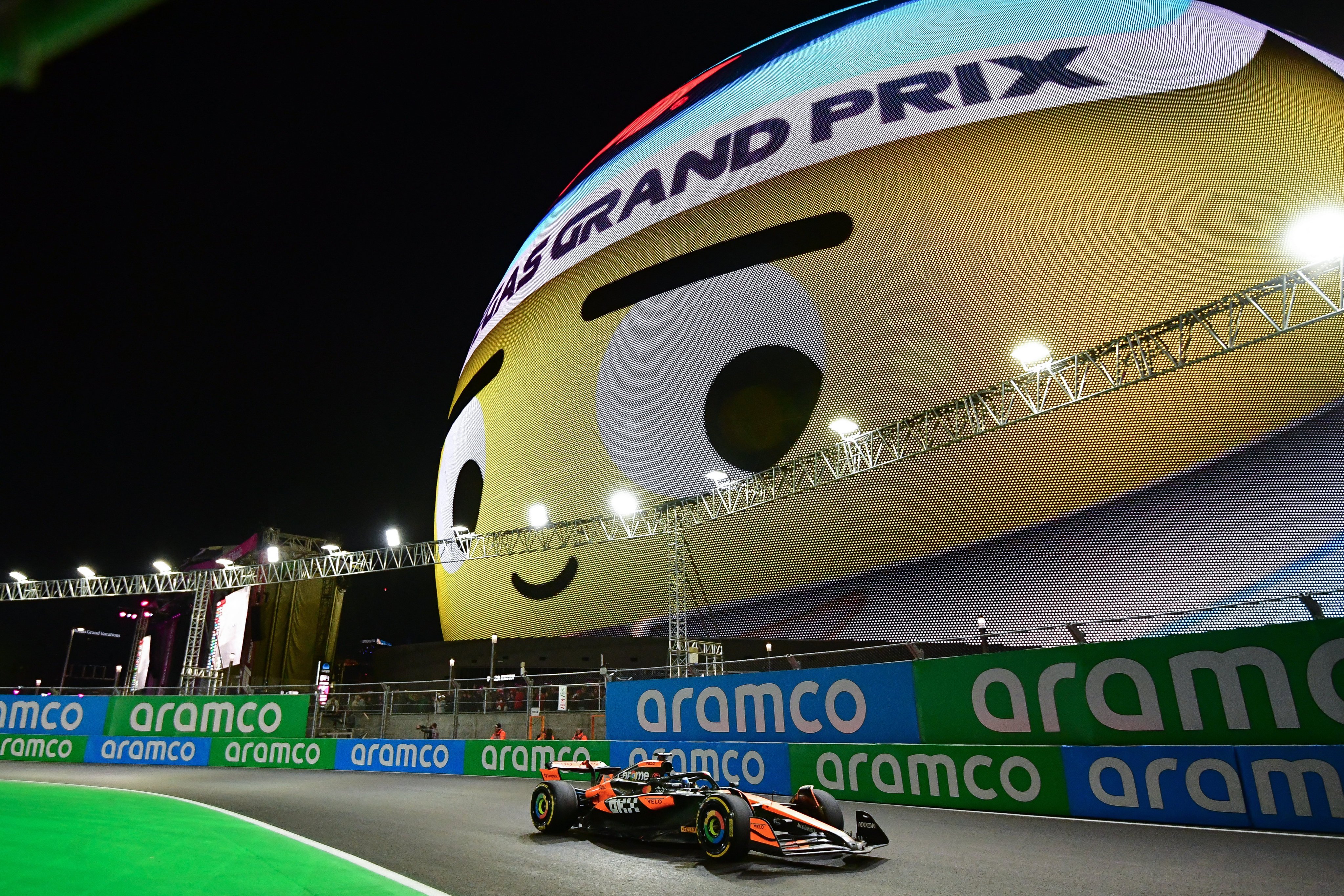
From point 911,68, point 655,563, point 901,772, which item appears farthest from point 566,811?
point 911,68

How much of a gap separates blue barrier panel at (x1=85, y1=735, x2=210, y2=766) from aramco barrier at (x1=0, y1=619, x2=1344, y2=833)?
10.1 metres

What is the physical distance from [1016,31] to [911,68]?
2.56 metres

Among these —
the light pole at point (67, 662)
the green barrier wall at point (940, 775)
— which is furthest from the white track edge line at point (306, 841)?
the light pole at point (67, 662)

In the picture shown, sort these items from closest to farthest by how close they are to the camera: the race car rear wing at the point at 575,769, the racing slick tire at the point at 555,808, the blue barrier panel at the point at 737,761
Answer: the racing slick tire at the point at 555,808 → the race car rear wing at the point at 575,769 → the blue barrier panel at the point at 737,761

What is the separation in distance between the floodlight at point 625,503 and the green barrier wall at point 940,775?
386 inches

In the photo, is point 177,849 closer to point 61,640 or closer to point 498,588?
point 498,588

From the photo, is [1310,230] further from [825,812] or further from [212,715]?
[212,715]

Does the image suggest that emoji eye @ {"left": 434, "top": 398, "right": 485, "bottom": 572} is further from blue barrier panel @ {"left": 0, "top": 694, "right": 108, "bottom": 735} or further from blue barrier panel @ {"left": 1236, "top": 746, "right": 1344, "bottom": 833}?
blue barrier panel @ {"left": 1236, "top": 746, "right": 1344, "bottom": 833}

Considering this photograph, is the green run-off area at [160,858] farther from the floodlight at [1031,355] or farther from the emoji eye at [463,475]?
the emoji eye at [463,475]

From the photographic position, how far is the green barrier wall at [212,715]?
61.1 feet

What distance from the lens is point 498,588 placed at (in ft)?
79.3

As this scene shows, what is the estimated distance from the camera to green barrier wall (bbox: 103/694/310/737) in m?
18.6

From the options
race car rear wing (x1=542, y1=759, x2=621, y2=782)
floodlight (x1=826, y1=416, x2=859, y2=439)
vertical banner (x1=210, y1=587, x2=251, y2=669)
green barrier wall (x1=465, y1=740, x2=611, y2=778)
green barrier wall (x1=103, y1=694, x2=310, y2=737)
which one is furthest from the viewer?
vertical banner (x1=210, y1=587, x2=251, y2=669)

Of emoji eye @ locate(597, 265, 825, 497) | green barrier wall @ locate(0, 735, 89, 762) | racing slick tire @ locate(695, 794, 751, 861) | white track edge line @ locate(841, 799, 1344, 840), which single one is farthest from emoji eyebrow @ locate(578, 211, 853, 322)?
green barrier wall @ locate(0, 735, 89, 762)
